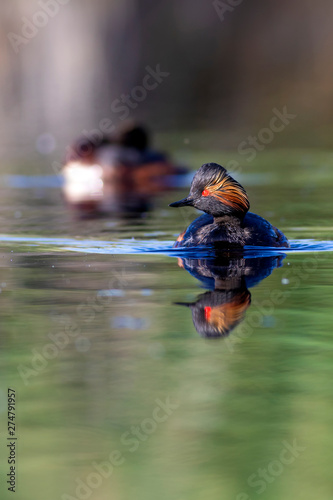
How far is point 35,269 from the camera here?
8.74m

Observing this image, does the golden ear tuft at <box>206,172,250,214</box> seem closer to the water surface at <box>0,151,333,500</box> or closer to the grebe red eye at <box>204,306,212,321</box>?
the water surface at <box>0,151,333,500</box>

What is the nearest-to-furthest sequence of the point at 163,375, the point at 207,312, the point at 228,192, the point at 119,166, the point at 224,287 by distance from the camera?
the point at 163,375 → the point at 207,312 → the point at 224,287 → the point at 228,192 → the point at 119,166

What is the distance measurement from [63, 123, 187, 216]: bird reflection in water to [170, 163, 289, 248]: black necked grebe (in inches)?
297

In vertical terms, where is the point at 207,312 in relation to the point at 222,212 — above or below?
below

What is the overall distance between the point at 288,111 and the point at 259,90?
6.23 feet

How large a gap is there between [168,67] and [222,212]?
71.6 feet

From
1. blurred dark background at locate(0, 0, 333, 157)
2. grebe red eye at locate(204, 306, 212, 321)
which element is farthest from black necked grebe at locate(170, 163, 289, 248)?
blurred dark background at locate(0, 0, 333, 157)

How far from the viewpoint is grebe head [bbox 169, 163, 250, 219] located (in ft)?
29.3

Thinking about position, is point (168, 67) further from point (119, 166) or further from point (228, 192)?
point (228, 192)

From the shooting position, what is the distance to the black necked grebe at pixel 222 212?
8.96m

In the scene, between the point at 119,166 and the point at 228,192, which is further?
the point at 119,166

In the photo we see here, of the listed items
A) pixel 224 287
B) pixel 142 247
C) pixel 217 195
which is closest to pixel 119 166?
pixel 142 247

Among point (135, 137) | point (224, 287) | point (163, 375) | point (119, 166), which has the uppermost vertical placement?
point (135, 137)

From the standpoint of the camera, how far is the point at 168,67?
3025cm
